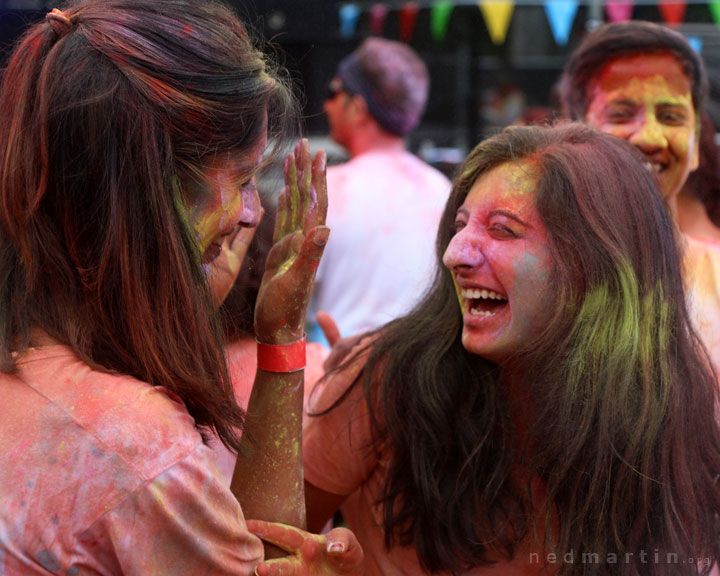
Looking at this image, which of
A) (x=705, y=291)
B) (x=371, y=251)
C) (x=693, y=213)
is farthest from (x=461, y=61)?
(x=705, y=291)

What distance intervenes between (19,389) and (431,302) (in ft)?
3.24

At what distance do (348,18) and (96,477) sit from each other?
18.8 feet

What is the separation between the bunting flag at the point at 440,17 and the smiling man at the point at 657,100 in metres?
3.64

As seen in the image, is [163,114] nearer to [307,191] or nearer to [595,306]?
[307,191]

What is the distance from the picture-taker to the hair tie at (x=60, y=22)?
1229mm

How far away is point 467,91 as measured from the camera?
628cm

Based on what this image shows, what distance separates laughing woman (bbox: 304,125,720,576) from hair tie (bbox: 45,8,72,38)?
853mm

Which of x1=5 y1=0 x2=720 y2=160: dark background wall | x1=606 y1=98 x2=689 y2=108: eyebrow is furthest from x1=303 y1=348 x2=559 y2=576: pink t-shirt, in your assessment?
x1=5 y1=0 x2=720 y2=160: dark background wall

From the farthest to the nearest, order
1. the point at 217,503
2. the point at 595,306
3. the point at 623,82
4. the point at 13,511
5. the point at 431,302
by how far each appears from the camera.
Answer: the point at 623,82
the point at 431,302
the point at 595,306
the point at 217,503
the point at 13,511

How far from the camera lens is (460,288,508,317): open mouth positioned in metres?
1.71

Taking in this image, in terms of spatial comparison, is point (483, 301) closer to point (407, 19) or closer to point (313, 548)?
point (313, 548)

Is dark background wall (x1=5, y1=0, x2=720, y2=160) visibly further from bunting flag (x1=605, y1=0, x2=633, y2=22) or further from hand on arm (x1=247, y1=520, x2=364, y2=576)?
hand on arm (x1=247, y1=520, x2=364, y2=576)

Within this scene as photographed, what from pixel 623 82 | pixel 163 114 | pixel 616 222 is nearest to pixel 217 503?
pixel 163 114

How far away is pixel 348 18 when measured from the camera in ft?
20.8
